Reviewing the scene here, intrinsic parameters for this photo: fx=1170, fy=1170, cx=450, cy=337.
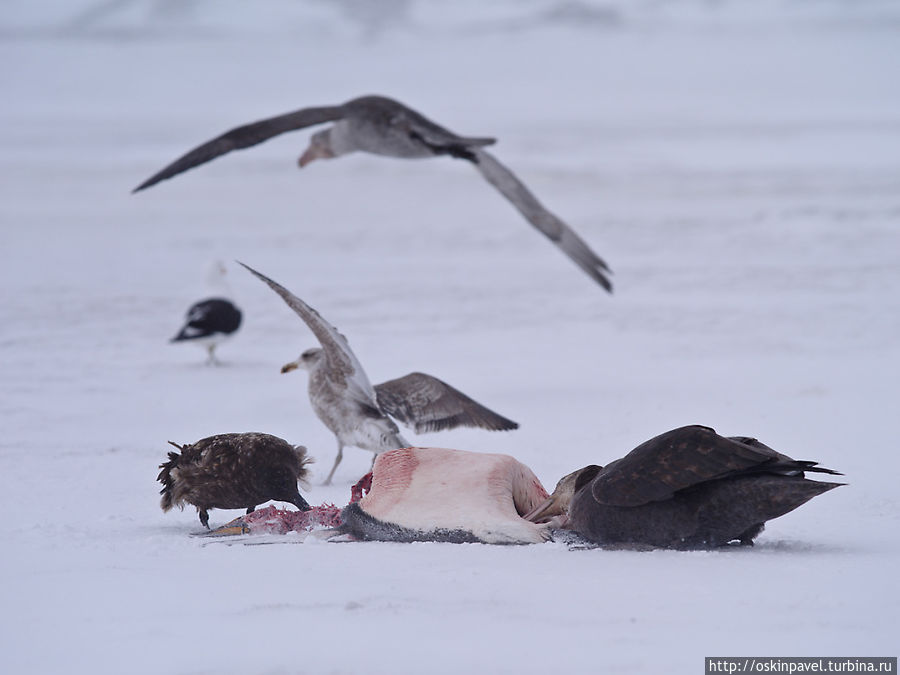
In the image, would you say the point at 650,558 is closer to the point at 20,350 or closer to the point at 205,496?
the point at 205,496

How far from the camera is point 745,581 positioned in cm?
363

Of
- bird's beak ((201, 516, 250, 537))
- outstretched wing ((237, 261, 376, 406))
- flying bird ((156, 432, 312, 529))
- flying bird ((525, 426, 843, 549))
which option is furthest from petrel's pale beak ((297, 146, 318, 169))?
flying bird ((525, 426, 843, 549))

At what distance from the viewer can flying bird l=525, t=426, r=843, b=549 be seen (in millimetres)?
3924

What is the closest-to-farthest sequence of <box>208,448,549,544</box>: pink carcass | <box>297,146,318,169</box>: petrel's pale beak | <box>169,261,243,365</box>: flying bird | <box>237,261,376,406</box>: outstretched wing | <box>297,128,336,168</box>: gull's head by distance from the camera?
<box>208,448,549,544</box>: pink carcass, <box>237,261,376,406</box>: outstretched wing, <box>297,128,336,168</box>: gull's head, <box>297,146,318,169</box>: petrel's pale beak, <box>169,261,243,365</box>: flying bird

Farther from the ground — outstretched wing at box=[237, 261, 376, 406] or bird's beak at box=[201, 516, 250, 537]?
outstretched wing at box=[237, 261, 376, 406]

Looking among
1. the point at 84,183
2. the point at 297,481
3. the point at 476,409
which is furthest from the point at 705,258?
the point at 84,183

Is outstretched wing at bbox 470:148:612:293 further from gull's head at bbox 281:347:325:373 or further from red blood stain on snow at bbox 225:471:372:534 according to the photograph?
red blood stain on snow at bbox 225:471:372:534

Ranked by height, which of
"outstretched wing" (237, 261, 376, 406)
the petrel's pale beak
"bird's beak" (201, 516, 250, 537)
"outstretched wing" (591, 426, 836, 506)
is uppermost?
the petrel's pale beak

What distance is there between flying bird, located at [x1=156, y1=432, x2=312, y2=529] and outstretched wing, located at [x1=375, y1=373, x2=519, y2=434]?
4.14 feet

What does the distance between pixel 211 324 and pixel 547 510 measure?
5994mm

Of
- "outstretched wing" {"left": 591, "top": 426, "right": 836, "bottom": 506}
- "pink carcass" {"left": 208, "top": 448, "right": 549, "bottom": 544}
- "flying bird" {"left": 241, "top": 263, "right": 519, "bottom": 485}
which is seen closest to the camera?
"outstretched wing" {"left": 591, "top": 426, "right": 836, "bottom": 506}

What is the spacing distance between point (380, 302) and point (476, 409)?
652 centimetres

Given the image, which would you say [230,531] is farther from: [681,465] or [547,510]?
[681,465]

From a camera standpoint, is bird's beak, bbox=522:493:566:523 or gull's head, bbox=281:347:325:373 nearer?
bird's beak, bbox=522:493:566:523
